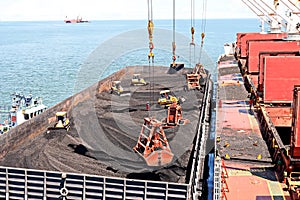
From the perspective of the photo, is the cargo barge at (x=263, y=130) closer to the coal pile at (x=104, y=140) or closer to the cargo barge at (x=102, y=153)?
the cargo barge at (x=102, y=153)

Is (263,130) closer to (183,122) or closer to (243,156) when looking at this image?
(243,156)

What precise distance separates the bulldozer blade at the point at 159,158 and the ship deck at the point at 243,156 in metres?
2.62

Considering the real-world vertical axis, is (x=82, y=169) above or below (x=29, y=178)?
below

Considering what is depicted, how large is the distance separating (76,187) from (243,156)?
794 cm

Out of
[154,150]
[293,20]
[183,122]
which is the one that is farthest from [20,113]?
[293,20]

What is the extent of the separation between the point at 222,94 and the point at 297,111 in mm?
16334

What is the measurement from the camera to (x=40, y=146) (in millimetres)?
19484

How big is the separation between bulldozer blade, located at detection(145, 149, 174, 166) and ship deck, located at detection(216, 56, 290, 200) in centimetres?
262

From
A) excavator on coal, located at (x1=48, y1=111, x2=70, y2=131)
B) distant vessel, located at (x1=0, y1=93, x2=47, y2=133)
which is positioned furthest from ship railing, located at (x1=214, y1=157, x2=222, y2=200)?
distant vessel, located at (x1=0, y1=93, x2=47, y2=133)

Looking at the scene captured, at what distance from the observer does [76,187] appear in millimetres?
11188

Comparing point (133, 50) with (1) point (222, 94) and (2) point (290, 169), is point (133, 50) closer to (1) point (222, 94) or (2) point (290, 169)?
(1) point (222, 94)

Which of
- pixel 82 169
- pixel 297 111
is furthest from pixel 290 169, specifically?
pixel 82 169

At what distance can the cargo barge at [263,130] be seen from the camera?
12.6 meters

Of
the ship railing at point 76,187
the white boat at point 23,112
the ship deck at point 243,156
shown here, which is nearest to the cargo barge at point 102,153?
the ship railing at point 76,187
